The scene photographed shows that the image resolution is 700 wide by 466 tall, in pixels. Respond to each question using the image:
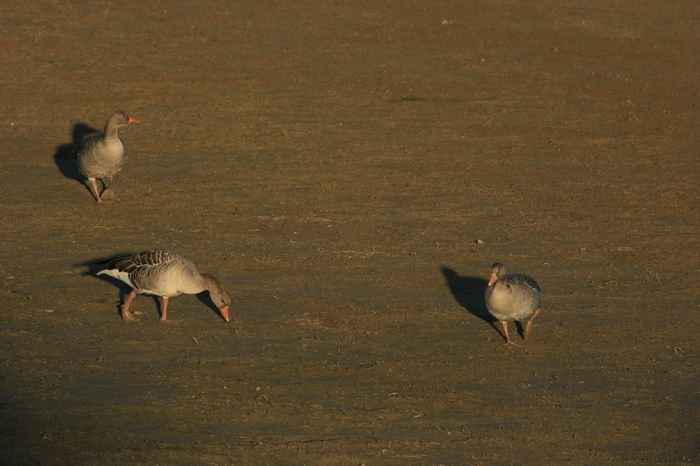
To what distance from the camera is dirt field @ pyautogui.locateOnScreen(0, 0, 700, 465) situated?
38.8ft

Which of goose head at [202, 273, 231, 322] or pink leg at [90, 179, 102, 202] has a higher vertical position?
pink leg at [90, 179, 102, 202]

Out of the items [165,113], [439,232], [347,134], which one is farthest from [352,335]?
[165,113]

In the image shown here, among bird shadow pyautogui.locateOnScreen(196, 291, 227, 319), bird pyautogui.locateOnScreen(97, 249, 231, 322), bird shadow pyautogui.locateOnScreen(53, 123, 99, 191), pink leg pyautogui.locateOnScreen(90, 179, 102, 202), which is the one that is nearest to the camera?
bird pyautogui.locateOnScreen(97, 249, 231, 322)

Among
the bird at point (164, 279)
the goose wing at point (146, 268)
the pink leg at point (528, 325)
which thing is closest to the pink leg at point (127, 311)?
the bird at point (164, 279)

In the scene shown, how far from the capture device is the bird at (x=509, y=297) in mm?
13570

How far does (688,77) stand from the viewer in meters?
28.5

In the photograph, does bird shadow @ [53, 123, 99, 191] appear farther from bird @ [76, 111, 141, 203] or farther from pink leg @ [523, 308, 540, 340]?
pink leg @ [523, 308, 540, 340]

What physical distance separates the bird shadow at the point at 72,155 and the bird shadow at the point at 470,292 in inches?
253

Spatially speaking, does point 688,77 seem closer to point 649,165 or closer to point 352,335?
point 649,165

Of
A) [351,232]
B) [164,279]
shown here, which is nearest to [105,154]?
[351,232]

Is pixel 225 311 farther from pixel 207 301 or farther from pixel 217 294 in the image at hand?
pixel 207 301

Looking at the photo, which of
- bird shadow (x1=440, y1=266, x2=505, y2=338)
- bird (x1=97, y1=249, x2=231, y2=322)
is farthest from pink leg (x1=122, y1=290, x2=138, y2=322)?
bird shadow (x1=440, y1=266, x2=505, y2=338)

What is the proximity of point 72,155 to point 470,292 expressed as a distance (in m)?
8.75

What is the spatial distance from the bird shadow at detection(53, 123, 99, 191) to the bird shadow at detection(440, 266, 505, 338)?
6421 millimetres
